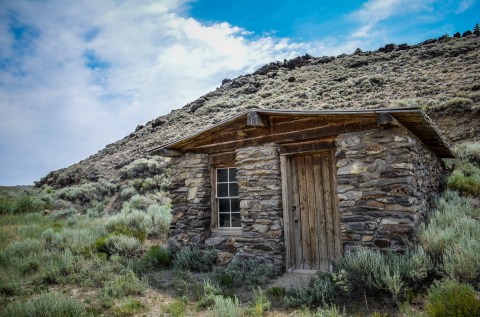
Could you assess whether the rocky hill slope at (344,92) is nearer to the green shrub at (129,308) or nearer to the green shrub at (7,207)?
the green shrub at (7,207)

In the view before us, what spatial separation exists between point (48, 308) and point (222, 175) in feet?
15.5

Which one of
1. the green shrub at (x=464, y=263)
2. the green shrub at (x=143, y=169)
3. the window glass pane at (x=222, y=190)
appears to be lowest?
the green shrub at (x=464, y=263)

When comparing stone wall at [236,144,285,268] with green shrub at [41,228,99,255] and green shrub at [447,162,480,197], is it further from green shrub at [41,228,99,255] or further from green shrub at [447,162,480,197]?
green shrub at [447,162,480,197]

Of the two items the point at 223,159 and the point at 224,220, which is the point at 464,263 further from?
the point at 223,159

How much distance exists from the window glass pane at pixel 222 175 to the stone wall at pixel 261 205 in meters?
0.86

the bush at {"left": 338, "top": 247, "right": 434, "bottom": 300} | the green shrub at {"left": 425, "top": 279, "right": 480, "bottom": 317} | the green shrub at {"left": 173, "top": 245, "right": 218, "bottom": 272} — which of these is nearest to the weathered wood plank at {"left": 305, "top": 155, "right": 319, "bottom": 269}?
the bush at {"left": 338, "top": 247, "right": 434, "bottom": 300}

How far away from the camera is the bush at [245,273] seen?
6074 mm

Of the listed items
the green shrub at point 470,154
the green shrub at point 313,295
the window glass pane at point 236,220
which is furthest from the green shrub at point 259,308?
the green shrub at point 470,154

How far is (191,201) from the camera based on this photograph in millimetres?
8227

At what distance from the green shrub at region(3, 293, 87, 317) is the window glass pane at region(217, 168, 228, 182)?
430cm

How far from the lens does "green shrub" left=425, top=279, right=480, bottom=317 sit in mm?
3277

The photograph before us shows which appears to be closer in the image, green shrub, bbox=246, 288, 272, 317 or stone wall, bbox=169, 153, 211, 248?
green shrub, bbox=246, 288, 272, 317

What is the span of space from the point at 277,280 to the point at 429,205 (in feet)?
14.3

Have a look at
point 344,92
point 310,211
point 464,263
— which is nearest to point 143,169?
point 344,92
